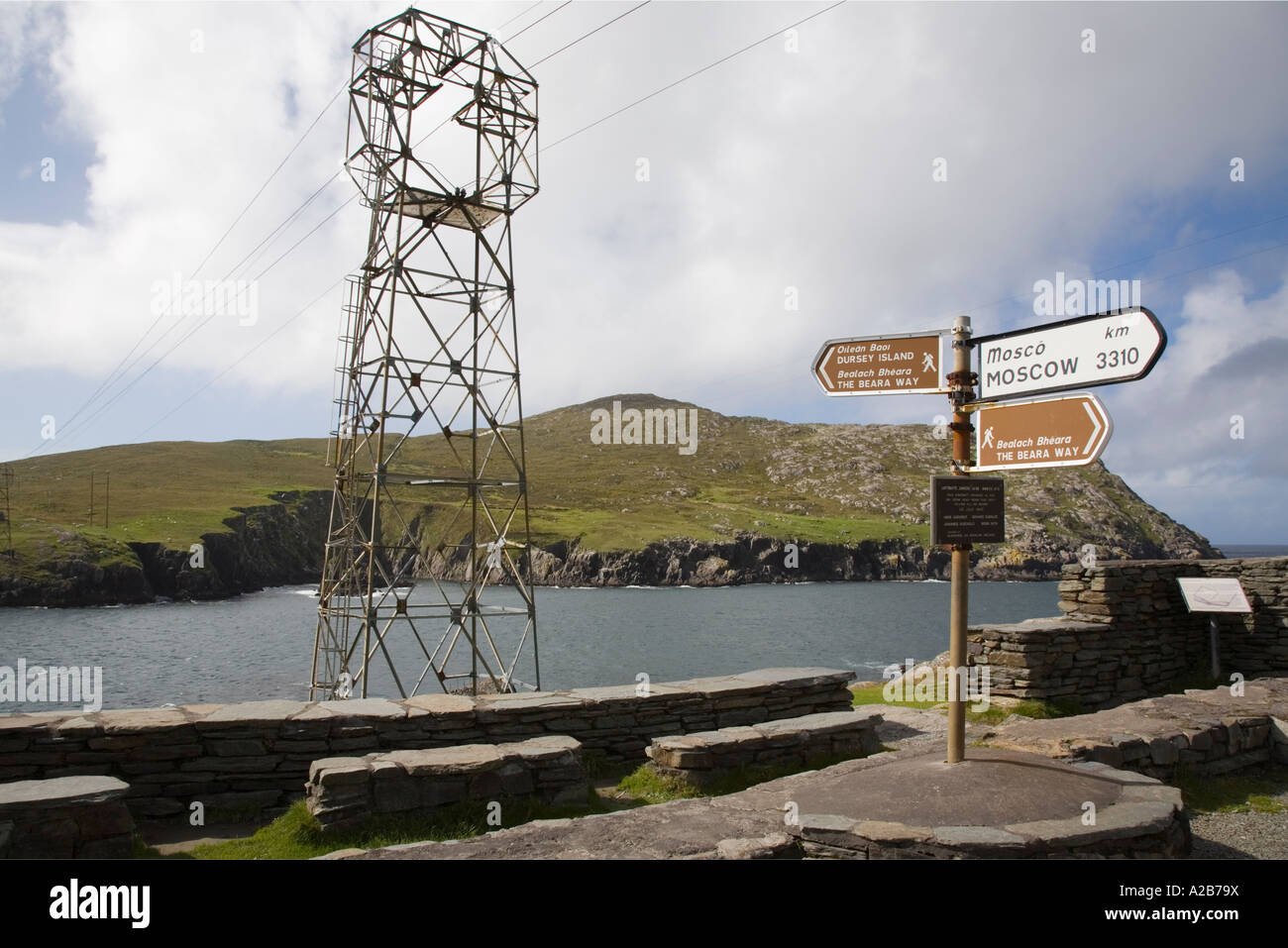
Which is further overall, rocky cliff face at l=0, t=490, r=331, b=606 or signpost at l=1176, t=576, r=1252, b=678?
rocky cliff face at l=0, t=490, r=331, b=606

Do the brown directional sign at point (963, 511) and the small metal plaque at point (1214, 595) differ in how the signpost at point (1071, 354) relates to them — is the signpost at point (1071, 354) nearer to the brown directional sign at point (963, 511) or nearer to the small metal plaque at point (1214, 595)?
the brown directional sign at point (963, 511)

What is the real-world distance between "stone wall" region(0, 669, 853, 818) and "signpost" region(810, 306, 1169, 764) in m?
4.71

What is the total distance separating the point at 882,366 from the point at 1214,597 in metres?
13.7

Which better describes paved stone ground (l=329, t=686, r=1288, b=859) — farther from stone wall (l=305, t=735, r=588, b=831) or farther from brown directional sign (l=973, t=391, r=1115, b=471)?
brown directional sign (l=973, t=391, r=1115, b=471)

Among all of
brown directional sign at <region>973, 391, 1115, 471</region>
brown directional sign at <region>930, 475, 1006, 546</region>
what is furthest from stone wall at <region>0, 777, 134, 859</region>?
brown directional sign at <region>973, 391, 1115, 471</region>

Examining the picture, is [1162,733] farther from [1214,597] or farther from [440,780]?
[440,780]

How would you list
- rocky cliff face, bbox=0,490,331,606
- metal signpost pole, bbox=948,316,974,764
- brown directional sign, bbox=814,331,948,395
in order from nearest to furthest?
metal signpost pole, bbox=948,316,974,764, brown directional sign, bbox=814,331,948,395, rocky cliff face, bbox=0,490,331,606

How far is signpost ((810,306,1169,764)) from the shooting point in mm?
6246

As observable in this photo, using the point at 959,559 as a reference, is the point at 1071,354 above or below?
above

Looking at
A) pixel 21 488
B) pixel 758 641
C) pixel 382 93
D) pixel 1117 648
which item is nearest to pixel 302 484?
pixel 21 488

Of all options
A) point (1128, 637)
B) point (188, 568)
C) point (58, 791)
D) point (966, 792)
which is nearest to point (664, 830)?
point (966, 792)

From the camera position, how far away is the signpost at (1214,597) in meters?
16.5

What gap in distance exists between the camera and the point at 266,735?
28.8 ft

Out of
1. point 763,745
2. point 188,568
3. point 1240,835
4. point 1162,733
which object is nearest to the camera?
point 1240,835
